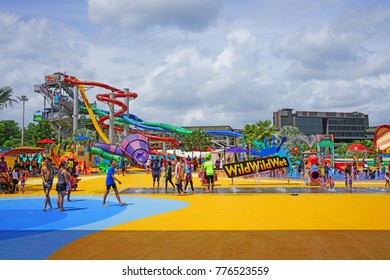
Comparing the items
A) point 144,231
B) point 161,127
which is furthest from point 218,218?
point 161,127

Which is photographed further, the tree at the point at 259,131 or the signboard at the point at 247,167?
the tree at the point at 259,131

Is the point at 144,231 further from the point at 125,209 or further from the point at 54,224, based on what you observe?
the point at 125,209

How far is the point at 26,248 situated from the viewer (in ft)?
23.1

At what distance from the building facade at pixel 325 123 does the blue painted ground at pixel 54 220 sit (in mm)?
127107

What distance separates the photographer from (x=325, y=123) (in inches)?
5468

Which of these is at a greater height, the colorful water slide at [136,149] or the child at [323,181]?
the colorful water slide at [136,149]

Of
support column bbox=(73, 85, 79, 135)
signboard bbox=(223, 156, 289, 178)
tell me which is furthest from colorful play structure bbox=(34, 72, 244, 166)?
signboard bbox=(223, 156, 289, 178)

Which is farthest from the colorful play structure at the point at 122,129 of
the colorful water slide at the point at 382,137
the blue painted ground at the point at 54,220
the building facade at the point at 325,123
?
the building facade at the point at 325,123

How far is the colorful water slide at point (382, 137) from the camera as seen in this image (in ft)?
114

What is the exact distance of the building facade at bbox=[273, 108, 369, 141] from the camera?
448 feet

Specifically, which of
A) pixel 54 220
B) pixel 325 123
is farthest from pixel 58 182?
pixel 325 123

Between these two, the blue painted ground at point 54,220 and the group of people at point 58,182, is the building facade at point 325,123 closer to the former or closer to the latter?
the blue painted ground at point 54,220

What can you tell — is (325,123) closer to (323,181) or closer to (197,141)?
(197,141)

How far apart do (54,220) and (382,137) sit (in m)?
33.7
